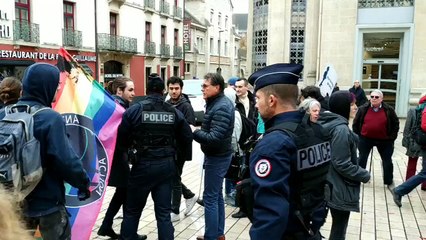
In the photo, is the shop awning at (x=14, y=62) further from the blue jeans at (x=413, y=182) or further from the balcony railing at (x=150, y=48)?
the blue jeans at (x=413, y=182)

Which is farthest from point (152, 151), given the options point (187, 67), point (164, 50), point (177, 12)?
point (187, 67)

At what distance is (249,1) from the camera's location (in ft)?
69.5

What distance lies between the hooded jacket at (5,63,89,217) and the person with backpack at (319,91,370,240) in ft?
7.40

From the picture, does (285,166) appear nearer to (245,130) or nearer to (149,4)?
(245,130)

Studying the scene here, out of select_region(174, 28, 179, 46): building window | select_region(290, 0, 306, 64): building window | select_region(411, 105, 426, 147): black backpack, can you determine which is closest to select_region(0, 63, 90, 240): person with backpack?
select_region(411, 105, 426, 147): black backpack

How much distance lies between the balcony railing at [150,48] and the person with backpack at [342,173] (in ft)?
95.0

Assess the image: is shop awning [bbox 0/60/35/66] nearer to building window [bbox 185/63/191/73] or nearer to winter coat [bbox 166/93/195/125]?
winter coat [bbox 166/93/195/125]

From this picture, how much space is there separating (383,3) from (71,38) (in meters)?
17.3

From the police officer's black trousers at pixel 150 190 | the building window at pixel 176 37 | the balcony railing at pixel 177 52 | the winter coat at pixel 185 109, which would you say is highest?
the building window at pixel 176 37

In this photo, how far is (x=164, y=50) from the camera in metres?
34.1

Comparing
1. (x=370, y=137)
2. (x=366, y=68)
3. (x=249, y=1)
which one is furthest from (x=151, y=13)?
(x=370, y=137)

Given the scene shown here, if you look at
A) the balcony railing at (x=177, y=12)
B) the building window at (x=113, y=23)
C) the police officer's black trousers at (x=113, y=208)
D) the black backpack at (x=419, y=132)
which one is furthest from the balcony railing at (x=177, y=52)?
the police officer's black trousers at (x=113, y=208)

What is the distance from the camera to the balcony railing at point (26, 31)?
1892 cm

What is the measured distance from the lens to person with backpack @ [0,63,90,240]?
2543 mm
